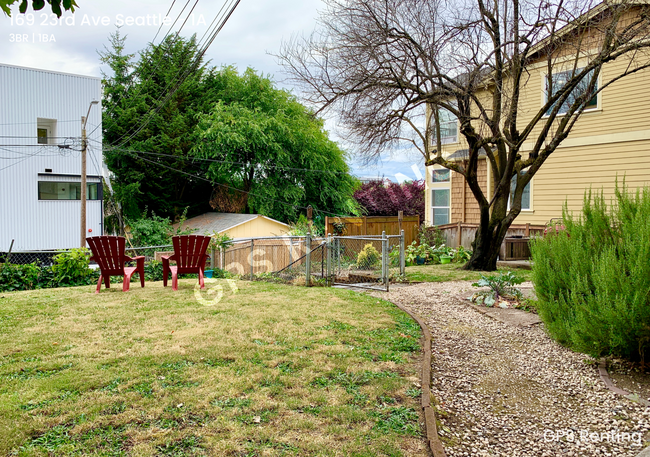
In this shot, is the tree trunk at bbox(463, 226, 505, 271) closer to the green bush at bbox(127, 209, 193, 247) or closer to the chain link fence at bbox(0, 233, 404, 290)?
the chain link fence at bbox(0, 233, 404, 290)

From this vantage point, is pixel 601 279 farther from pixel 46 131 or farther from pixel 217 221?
pixel 46 131

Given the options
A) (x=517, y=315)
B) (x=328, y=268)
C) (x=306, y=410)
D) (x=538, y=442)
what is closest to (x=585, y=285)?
(x=538, y=442)

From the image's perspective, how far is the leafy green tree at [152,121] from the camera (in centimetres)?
2598

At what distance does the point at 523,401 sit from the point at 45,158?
23.2 m

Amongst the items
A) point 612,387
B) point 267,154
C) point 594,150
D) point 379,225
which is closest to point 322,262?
point 612,387

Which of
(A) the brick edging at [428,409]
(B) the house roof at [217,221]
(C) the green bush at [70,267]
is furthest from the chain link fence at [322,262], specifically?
(B) the house roof at [217,221]

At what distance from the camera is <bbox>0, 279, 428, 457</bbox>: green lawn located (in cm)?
277

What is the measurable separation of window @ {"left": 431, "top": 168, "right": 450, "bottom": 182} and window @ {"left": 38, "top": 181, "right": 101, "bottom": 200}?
620 inches

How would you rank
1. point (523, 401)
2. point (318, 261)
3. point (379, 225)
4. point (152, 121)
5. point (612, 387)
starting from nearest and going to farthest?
1. point (523, 401)
2. point (612, 387)
3. point (318, 261)
4. point (379, 225)
5. point (152, 121)

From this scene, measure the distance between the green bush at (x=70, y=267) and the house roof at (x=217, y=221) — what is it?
480 inches

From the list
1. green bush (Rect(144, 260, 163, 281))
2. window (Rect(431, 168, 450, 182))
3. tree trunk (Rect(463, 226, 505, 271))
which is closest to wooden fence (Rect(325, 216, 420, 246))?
window (Rect(431, 168, 450, 182))

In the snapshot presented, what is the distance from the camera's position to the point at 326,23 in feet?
Answer: 37.2

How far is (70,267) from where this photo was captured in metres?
9.96

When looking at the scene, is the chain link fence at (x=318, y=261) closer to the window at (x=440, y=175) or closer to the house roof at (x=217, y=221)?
the window at (x=440, y=175)
